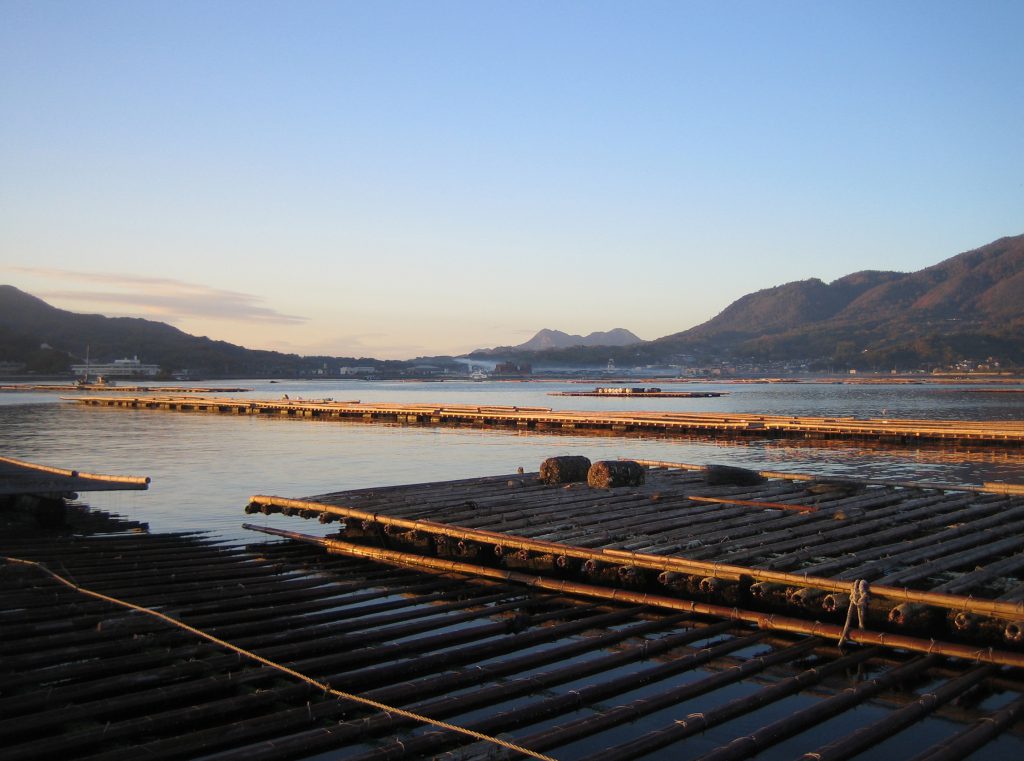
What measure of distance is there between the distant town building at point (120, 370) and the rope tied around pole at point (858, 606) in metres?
182

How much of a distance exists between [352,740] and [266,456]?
91.6 ft

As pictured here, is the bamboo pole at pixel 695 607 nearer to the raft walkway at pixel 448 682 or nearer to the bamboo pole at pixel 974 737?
the raft walkway at pixel 448 682

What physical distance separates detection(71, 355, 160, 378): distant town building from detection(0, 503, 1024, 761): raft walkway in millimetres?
178512

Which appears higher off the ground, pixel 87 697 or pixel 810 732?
pixel 87 697

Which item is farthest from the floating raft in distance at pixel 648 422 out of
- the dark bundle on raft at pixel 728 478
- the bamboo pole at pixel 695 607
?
the bamboo pole at pixel 695 607

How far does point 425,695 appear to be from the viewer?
6.85 meters

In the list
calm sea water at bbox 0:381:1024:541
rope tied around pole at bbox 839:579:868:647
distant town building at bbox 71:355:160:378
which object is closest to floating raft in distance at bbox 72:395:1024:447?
calm sea water at bbox 0:381:1024:541

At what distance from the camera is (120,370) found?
185000 mm

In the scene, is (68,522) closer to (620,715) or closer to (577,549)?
(577,549)

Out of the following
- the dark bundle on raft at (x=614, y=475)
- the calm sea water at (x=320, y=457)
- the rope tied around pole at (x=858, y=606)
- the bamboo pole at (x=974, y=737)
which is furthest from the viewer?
the calm sea water at (x=320, y=457)

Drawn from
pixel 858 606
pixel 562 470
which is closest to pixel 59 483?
pixel 562 470

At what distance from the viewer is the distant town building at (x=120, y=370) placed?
577 ft

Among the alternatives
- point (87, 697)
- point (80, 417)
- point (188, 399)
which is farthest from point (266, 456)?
point (188, 399)

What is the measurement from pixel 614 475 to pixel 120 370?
18952 centimetres
